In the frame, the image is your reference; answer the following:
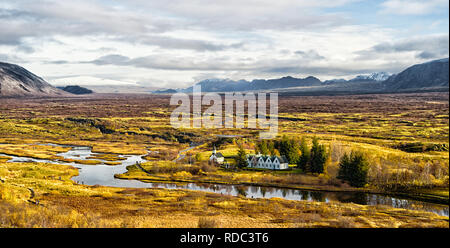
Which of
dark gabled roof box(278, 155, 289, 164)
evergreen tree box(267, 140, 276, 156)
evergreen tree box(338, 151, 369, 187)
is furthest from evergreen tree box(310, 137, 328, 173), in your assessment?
evergreen tree box(267, 140, 276, 156)

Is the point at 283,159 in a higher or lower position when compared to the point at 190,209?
higher

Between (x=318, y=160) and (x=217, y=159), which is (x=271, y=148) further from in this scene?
(x=318, y=160)

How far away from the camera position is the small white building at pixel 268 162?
278 ft

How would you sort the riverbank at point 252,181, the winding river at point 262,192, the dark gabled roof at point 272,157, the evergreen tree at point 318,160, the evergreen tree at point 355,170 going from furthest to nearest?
the dark gabled roof at point 272,157 → the evergreen tree at point 318,160 → the evergreen tree at point 355,170 → the riverbank at point 252,181 → the winding river at point 262,192

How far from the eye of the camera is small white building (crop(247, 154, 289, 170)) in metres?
84.6

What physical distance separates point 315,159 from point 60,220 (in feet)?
205

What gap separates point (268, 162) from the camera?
8625 cm

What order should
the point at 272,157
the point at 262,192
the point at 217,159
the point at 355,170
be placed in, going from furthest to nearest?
the point at 217,159 < the point at 272,157 < the point at 355,170 < the point at 262,192

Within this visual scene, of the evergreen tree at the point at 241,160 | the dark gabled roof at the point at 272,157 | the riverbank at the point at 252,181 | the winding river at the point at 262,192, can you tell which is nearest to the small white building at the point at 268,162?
the dark gabled roof at the point at 272,157

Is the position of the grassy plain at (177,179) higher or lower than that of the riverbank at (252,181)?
higher

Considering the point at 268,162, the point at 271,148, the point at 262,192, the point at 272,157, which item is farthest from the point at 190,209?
the point at 271,148

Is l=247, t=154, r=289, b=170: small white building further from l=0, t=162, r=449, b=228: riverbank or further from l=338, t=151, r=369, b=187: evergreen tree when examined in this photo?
l=0, t=162, r=449, b=228: riverbank

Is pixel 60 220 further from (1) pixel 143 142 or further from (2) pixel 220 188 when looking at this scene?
(1) pixel 143 142

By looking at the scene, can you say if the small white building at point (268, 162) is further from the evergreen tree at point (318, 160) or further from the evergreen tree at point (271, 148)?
the evergreen tree at point (318, 160)
